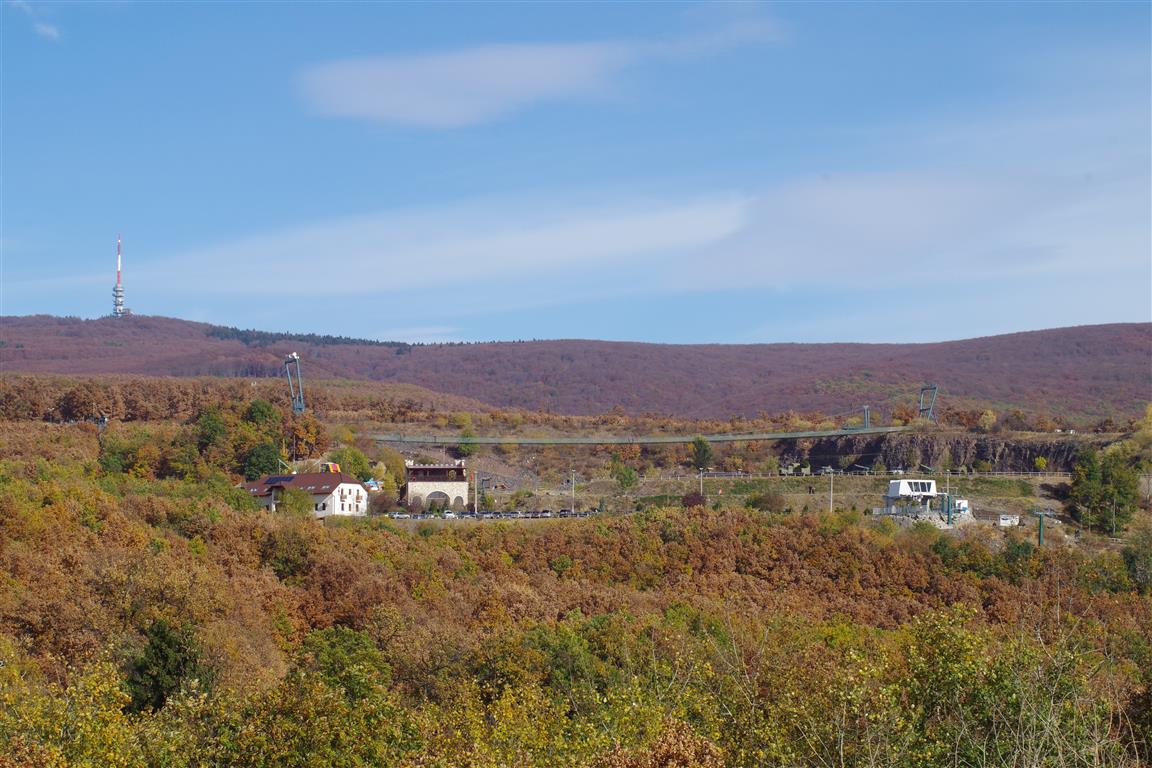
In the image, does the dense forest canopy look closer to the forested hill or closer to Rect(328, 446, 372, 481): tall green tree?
Rect(328, 446, 372, 481): tall green tree

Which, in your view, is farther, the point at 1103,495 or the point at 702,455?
the point at 702,455

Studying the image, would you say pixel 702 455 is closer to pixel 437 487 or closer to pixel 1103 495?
pixel 437 487

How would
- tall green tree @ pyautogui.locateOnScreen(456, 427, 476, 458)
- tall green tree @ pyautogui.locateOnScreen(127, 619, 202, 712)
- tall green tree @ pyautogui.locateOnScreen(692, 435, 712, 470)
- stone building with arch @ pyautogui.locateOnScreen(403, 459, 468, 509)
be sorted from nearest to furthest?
1. tall green tree @ pyautogui.locateOnScreen(127, 619, 202, 712)
2. stone building with arch @ pyautogui.locateOnScreen(403, 459, 468, 509)
3. tall green tree @ pyautogui.locateOnScreen(692, 435, 712, 470)
4. tall green tree @ pyautogui.locateOnScreen(456, 427, 476, 458)

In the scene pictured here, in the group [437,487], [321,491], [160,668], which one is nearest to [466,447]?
[437,487]

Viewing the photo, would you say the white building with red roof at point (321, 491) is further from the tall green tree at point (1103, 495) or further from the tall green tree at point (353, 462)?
the tall green tree at point (1103, 495)

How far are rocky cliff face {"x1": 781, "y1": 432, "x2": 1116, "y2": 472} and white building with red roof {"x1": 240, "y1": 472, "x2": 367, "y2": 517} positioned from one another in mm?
27921

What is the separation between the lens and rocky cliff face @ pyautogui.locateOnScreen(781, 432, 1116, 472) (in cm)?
6162

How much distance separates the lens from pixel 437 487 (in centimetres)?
5328

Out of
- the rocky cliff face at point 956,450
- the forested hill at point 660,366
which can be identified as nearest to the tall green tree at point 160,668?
the rocky cliff face at point 956,450

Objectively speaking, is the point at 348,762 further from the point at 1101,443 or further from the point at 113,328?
the point at 113,328

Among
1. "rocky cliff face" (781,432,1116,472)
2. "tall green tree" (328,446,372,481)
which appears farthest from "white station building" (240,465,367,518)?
"rocky cliff face" (781,432,1116,472)

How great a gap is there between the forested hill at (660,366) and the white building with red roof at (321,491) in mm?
62943

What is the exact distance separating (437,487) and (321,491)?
702cm

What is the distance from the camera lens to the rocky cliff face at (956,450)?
6162 cm
